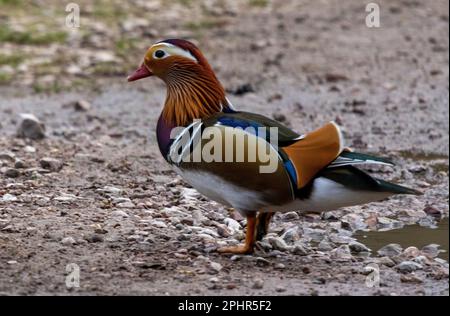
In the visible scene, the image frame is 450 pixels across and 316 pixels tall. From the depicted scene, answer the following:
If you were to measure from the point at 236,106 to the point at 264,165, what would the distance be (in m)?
5.29

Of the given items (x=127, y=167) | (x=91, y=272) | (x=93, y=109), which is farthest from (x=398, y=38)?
(x=91, y=272)

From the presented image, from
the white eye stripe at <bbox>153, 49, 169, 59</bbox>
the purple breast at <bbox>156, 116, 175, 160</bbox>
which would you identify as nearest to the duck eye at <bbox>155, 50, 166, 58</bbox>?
the white eye stripe at <bbox>153, 49, 169, 59</bbox>

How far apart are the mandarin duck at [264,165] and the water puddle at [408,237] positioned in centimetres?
102

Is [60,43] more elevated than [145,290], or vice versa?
[60,43]

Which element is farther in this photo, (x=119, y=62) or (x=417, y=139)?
(x=119, y=62)

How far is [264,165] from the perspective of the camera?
5910mm

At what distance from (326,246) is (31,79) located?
6218mm

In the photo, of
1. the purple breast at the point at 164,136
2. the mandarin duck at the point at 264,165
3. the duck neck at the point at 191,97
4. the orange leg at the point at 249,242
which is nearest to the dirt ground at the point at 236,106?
the orange leg at the point at 249,242

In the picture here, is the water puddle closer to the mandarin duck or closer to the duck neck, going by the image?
the mandarin duck

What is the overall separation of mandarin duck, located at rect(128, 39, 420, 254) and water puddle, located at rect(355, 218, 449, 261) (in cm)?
102

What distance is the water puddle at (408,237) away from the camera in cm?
701

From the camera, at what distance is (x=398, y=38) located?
13.8 m

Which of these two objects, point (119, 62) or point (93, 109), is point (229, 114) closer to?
point (93, 109)

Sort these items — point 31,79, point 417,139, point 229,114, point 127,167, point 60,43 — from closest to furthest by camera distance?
point 229,114 < point 127,167 < point 417,139 < point 31,79 < point 60,43
